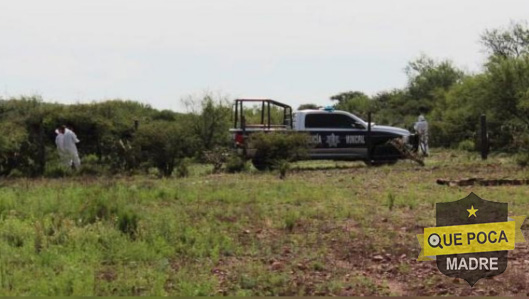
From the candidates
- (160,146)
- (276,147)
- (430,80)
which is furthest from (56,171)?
(430,80)

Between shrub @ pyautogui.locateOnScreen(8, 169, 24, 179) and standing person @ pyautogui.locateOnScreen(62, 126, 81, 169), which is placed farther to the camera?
standing person @ pyautogui.locateOnScreen(62, 126, 81, 169)

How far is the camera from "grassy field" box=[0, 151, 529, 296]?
605 centimetres

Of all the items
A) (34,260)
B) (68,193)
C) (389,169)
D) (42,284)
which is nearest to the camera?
(42,284)

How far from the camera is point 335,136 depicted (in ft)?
65.8

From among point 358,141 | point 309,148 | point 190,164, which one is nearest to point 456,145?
point 358,141

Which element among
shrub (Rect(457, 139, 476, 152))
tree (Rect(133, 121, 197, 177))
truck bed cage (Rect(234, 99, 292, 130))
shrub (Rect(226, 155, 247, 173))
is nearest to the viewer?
tree (Rect(133, 121, 197, 177))

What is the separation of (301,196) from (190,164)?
7.08m

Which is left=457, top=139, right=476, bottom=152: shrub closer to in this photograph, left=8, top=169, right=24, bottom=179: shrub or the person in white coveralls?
the person in white coveralls

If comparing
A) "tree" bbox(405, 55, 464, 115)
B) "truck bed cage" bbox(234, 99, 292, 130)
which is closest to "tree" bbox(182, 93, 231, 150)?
"truck bed cage" bbox(234, 99, 292, 130)

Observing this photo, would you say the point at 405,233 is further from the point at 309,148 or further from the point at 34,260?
the point at 309,148

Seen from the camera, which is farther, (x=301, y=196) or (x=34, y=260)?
(x=301, y=196)

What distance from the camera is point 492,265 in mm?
6328

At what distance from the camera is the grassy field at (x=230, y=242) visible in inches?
238

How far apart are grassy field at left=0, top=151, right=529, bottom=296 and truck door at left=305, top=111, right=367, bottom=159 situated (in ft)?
23.8
